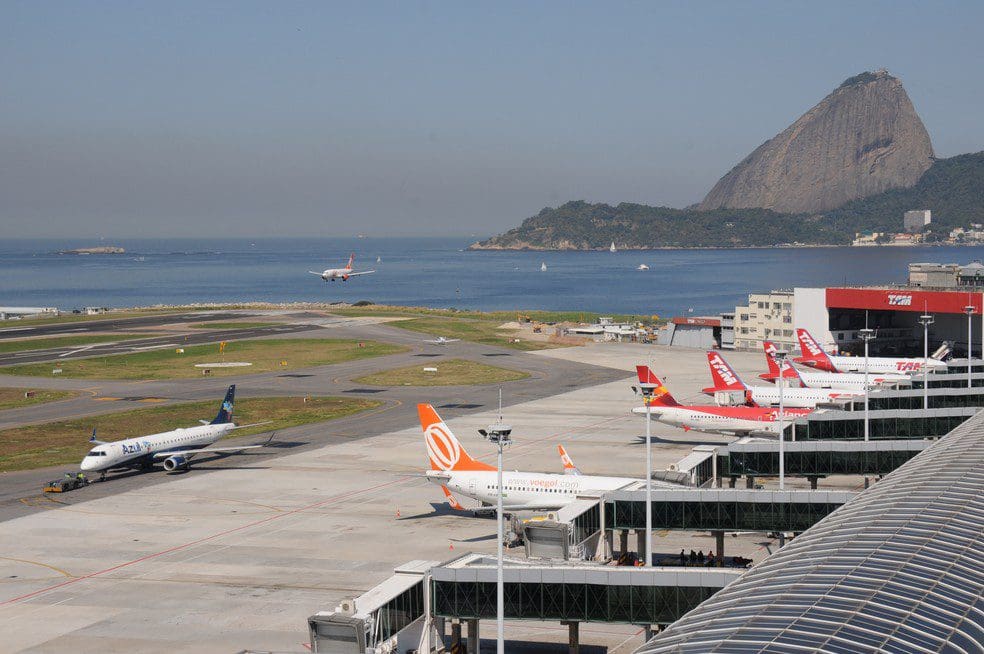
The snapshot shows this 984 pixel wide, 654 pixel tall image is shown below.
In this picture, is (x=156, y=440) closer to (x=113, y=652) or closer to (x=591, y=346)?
(x=113, y=652)

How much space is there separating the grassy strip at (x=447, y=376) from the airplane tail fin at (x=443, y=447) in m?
74.1

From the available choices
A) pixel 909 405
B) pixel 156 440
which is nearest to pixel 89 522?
pixel 156 440

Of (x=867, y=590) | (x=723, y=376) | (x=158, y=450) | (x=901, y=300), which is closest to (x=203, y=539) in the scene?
(x=158, y=450)

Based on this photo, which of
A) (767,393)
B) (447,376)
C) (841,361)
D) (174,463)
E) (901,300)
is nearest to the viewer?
(174,463)

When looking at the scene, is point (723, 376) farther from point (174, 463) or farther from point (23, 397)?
point (23, 397)

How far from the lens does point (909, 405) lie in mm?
94062

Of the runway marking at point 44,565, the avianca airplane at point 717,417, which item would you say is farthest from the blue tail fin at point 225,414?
the avianca airplane at point 717,417

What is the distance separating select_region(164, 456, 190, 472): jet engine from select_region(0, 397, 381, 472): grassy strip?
995 centimetres

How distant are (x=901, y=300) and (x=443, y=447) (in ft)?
330

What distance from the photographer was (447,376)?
14738 centimetres

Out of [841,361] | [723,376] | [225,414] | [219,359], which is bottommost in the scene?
[219,359]

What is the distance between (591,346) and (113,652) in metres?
143

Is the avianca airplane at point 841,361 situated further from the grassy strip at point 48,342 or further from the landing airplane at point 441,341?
the grassy strip at point 48,342

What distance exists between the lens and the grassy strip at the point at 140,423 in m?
95.6
